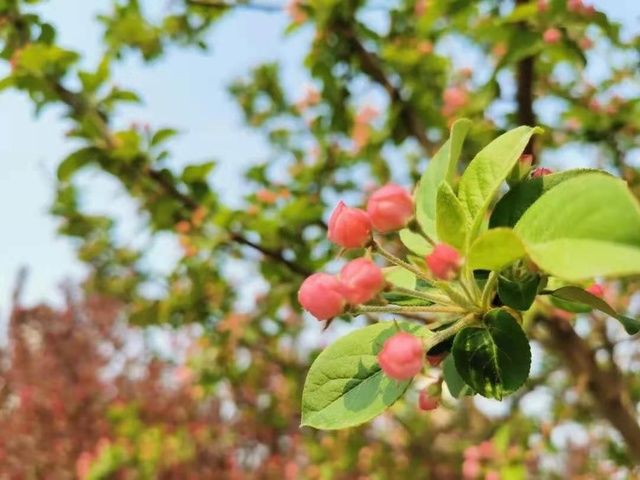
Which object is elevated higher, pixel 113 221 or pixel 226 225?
pixel 226 225

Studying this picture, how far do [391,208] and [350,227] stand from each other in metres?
0.05

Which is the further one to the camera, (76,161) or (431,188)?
(76,161)

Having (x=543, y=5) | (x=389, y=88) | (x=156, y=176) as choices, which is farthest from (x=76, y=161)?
(x=543, y=5)

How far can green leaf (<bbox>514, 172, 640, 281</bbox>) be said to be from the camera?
0.45m

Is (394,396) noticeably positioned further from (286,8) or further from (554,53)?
(286,8)

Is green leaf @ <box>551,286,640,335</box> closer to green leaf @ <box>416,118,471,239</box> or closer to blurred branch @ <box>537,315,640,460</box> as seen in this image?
green leaf @ <box>416,118,471,239</box>

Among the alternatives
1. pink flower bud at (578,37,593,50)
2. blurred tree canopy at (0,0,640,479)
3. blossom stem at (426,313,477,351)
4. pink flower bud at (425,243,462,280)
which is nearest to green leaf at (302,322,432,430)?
blossom stem at (426,313,477,351)

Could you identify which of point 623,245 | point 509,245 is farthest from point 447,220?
point 623,245

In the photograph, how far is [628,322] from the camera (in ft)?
2.37

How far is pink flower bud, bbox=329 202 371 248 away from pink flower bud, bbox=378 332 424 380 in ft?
0.36

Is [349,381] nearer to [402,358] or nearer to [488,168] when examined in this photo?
[402,358]

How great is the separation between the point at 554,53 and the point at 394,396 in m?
1.36

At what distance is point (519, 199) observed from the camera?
68 cm

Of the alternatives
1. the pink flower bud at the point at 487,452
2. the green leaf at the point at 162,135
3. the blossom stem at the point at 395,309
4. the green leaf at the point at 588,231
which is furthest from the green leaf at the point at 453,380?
the pink flower bud at the point at 487,452
